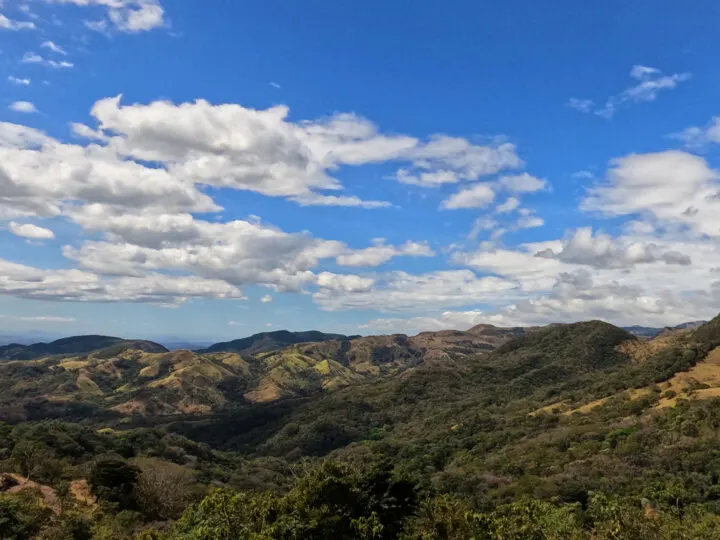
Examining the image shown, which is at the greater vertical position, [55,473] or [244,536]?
[244,536]

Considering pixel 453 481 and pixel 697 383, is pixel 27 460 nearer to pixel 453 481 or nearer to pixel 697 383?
pixel 453 481

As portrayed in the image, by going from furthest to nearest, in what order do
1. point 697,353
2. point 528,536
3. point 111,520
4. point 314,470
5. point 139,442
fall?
point 697,353, point 139,442, point 111,520, point 314,470, point 528,536

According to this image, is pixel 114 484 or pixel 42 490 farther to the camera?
pixel 114 484

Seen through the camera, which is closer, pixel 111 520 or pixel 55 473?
pixel 111 520

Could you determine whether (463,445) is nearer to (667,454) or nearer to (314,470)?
(667,454)

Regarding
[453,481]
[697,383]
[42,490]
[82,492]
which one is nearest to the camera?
[42,490]

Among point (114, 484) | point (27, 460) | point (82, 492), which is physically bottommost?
point (82, 492)

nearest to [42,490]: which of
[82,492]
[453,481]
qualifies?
[82,492]

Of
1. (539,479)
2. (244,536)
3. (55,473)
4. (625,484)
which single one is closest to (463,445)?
(539,479)

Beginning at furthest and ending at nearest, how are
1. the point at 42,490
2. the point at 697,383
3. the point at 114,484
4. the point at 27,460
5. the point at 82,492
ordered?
the point at 697,383 → the point at 27,460 → the point at 82,492 → the point at 114,484 → the point at 42,490

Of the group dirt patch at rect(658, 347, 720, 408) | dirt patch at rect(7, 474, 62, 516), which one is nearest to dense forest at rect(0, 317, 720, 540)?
dirt patch at rect(7, 474, 62, 516)

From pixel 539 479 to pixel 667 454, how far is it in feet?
61.6

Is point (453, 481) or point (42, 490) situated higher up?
point (42, 490)

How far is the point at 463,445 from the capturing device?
127062 millimetres
